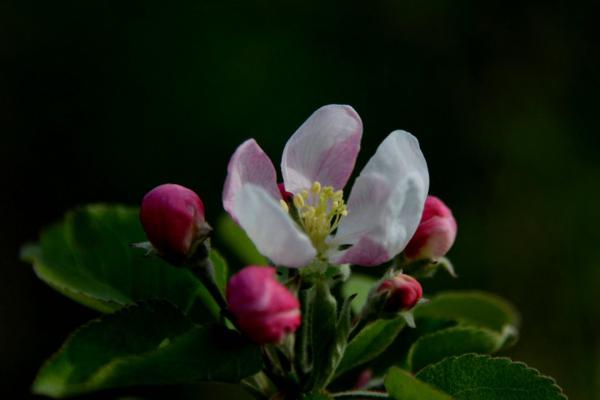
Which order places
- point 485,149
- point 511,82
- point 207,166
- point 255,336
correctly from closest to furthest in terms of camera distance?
point 255,336 < point 207,166 < point 485,149 < point 511,82

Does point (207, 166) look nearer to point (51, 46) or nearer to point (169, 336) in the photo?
point (51, 46)

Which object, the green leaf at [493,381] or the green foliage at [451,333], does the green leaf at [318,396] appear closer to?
the green leaf at [493,381]

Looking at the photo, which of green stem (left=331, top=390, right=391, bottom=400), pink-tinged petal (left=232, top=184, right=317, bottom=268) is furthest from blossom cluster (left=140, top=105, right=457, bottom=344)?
green stem (left=331, top=390, right=391, bottom=400)

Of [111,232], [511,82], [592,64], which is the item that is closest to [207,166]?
[511,82]

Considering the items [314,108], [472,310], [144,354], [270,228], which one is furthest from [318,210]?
[314,108]

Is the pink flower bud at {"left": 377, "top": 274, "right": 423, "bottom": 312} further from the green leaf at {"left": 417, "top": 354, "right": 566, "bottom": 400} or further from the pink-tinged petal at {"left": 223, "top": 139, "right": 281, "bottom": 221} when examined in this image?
the pink-tinged petal at {"left": 223, "top": 139, "right": 281, "bottom": 221}

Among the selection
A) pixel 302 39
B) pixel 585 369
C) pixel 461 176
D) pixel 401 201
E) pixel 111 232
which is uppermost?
pixel 401 201
